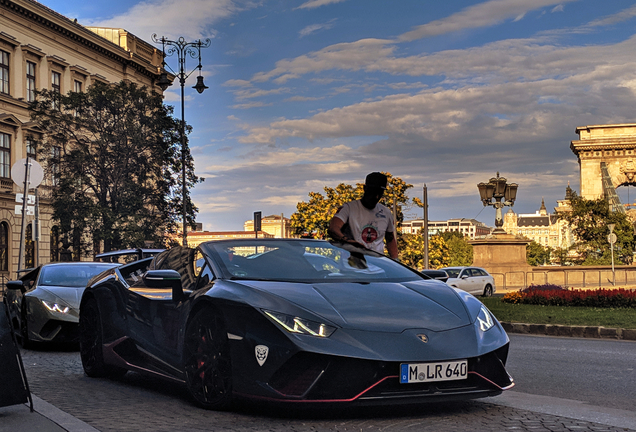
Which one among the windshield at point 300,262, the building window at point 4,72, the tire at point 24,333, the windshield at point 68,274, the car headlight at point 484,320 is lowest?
the tire at point 24,333

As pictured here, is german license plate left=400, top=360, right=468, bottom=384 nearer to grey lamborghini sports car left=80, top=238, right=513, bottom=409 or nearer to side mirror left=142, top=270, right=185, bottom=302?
grey lamborghini sports car left=80, top=238, right=513, bottom=409

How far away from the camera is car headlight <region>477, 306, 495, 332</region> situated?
5128mm

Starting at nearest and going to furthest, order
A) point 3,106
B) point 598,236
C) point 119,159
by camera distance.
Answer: point 119,159, point 3,106, point 598,236

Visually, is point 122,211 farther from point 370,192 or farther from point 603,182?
point 603,182

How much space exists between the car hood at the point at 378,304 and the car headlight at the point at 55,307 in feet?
19.4

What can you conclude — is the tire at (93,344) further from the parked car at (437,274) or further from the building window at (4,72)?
the building window at (4,72)

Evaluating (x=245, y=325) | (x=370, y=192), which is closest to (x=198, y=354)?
(x=245, y=325)

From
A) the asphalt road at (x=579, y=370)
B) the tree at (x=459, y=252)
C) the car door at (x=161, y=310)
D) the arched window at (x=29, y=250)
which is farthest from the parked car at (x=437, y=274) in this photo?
the tree at (x=459, y=252)

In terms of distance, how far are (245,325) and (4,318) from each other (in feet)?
5.34

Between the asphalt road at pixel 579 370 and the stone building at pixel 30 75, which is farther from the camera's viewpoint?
the stone building at pixel 30 75

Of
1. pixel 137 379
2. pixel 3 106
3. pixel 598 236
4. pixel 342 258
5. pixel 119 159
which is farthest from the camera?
pixel 598 236

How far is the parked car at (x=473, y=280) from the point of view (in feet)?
105

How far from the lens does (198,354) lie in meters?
5.43

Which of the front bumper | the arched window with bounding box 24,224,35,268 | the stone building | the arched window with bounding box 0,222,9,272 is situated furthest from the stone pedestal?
the front bumper
